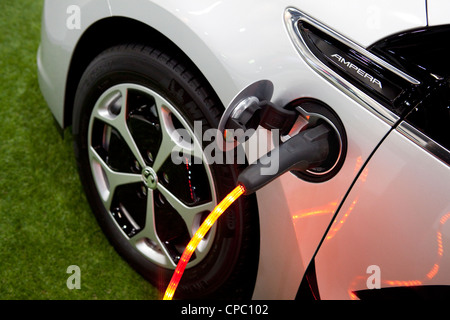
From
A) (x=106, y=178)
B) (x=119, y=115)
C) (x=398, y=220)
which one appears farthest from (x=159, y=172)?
(x=398, y=220)

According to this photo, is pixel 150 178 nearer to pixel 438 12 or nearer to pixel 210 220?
pixel 210 220

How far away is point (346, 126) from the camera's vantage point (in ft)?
3.05

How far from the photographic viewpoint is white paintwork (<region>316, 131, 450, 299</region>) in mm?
863

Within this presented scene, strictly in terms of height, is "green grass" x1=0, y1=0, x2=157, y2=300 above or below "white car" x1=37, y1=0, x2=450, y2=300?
below

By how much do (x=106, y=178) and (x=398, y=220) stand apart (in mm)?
1022

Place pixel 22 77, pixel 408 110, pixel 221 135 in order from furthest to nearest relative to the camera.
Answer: pixel 22 77 → pixel 221 135 → pixel 408 110

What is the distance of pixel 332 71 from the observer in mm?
944

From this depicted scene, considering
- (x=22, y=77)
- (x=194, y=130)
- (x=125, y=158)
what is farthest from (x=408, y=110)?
(x=22, y=77)

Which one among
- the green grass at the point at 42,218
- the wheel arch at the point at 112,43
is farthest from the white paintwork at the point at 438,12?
the green grass at the point at 42,218

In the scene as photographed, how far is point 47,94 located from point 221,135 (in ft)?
3.24


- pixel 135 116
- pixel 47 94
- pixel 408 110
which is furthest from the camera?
pixel 47 94

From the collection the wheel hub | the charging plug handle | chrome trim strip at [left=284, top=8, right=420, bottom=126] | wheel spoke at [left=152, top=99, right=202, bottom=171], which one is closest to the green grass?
the wheel hub

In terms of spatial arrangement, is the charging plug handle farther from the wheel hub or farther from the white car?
the wheel hub

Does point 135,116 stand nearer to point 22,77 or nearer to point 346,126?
point 346,126
